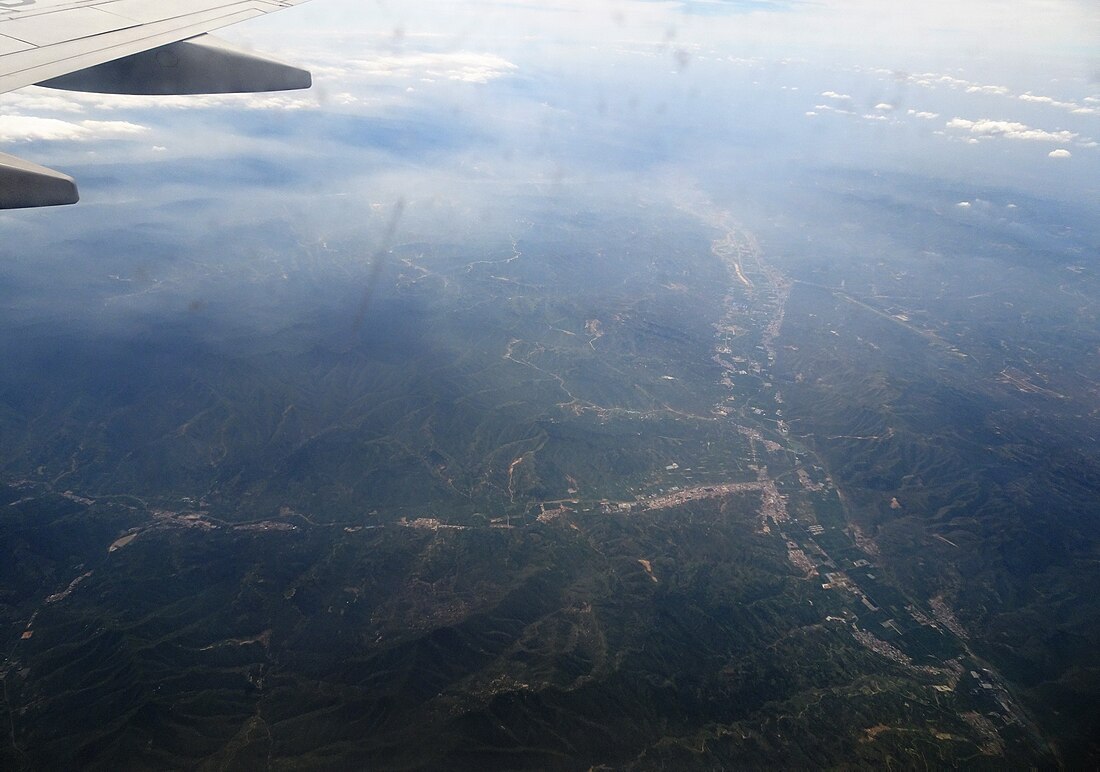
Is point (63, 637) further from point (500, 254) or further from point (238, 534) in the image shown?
point (500, 254)

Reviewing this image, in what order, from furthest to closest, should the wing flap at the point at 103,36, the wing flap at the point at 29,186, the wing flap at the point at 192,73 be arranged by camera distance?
1. the wing flap at the point at 192,73
2. the wing flap at the point at 103,36
3. the wing flap at the point at 29,186

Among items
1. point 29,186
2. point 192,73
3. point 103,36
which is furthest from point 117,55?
point 192,73

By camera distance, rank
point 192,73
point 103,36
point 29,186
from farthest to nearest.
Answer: point 192,73, point 103,36, point 29,186

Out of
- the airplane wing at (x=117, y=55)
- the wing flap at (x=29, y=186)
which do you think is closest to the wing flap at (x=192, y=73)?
the airplane wing at (x=117, y=55)

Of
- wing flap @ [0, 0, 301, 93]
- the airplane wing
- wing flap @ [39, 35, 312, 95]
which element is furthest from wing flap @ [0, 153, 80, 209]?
wing flap @ [39, 35, 312, 95]

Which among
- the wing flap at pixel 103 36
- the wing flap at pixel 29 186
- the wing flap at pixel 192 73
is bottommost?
the wing flap at pixel 29 186

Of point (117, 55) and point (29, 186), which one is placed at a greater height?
point (117, 55)

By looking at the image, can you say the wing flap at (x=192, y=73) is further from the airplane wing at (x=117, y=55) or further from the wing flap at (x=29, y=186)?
the wing flap at (x=29, y=186)

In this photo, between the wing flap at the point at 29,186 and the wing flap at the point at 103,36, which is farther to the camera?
the wing flap at the point at 103,36

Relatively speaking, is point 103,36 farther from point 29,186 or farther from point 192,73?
point 29,186
